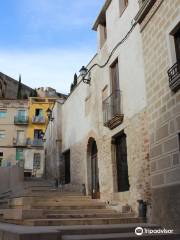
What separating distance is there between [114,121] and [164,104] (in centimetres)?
348

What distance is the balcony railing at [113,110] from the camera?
442 inches

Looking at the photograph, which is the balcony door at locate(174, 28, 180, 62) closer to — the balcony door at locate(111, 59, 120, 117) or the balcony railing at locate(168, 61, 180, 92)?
the balcony railing at locate(168, 61, 180, 92)

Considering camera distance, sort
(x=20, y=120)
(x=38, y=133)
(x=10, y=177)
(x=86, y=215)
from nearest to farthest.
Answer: (x=86, y=215), (x=10, y=177), (x=20, y=120), (x=38, y=133)

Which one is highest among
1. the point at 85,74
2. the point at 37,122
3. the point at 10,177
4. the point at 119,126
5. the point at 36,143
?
the point at 37,122

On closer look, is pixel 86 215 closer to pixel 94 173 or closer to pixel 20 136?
pixel 94 173

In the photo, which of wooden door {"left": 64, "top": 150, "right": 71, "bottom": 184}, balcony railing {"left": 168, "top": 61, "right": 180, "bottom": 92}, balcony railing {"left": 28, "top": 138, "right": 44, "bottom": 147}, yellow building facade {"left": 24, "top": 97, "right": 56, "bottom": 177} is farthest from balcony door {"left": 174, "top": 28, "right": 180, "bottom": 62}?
balcony railing {"left": 28, "top": 138, "right": 44, "bottom": 147}

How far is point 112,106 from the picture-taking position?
464 inches

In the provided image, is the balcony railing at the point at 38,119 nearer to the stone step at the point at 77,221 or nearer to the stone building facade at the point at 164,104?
the stone building facade at the point at 164,104

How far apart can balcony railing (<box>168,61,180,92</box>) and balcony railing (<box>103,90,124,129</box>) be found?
3.46 meters

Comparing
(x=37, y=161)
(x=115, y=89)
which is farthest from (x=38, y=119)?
(x=115, y=89)

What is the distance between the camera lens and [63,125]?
19.4m

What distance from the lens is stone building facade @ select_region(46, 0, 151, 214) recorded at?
9820 mm

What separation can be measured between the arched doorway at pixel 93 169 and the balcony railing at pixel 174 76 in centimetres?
665

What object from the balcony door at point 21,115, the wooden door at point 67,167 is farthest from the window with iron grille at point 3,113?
the wooden door at point 67,167
